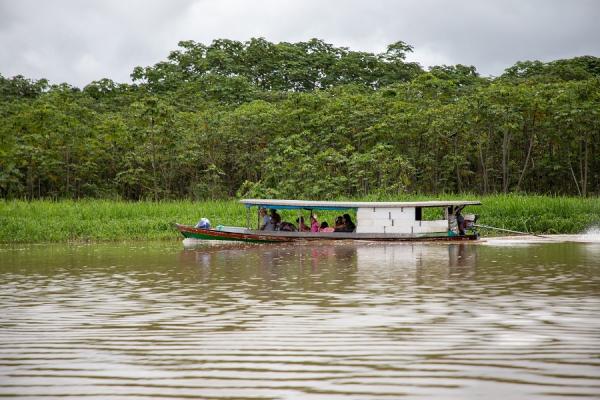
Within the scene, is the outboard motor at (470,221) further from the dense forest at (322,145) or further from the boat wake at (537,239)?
the dense forest at (322,145)

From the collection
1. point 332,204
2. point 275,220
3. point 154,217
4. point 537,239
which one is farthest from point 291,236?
point 537,239

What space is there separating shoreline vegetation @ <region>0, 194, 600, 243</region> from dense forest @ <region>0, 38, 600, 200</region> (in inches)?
176

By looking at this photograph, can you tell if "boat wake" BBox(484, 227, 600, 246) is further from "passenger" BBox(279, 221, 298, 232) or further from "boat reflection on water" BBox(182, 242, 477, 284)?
"passenger" BBox(279, 221, 298, 232)

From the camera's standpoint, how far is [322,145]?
34938mm

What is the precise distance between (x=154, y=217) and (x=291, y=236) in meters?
6.49

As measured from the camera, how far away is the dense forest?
3262 centimetres

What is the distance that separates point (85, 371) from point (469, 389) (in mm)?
3011

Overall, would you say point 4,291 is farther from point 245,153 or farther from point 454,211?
point 245,153

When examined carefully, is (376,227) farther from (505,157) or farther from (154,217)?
(505,157)

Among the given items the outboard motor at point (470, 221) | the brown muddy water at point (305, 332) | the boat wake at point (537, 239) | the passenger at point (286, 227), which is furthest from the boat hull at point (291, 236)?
the brown muddy water at point (305, 332)

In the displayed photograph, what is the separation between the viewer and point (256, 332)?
26.3 ft

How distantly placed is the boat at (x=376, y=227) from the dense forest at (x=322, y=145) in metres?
7.04

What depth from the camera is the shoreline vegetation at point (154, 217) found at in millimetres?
25922

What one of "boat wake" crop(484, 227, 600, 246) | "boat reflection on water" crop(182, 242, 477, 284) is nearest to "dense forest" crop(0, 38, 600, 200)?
"boat wake" crop(484, 227, 600, 246)
